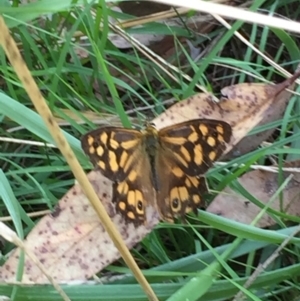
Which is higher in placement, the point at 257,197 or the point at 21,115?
the point at 21,115

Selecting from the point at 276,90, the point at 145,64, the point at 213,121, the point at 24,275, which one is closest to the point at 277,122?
the point at 276,90

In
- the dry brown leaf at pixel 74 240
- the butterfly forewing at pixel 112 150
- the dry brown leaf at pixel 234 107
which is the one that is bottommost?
the dry brown leaf at pixel 74 240

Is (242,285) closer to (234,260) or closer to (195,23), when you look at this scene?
(234,260)

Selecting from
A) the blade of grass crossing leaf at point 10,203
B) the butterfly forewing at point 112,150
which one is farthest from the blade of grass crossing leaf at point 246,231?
the blade of grass crossing leaf at point 10,203

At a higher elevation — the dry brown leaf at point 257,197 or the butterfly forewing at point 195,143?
the butterfly forewing at point 195,143

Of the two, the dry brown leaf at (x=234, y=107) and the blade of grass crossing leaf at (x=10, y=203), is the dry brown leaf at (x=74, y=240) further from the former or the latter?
the dry brown leaf at (x=234, y=107)

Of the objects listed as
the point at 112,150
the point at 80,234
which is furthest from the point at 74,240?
the point at 112,150

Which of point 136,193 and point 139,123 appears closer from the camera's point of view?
point 136,193

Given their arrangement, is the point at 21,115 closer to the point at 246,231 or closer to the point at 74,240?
the point at 74,240
